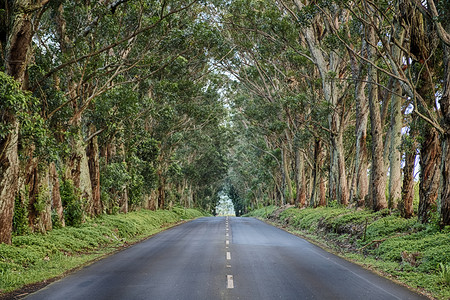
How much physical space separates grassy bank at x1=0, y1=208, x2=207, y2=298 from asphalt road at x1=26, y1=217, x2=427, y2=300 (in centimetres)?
71

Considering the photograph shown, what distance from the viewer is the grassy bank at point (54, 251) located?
9102 millimetres

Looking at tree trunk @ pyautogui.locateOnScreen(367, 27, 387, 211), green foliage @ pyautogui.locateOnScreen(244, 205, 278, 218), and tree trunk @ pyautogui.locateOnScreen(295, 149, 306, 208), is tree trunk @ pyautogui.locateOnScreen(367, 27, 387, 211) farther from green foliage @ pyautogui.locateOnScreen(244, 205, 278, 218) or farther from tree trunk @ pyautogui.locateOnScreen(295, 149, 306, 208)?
green foliage @ pyautogui.locateOnScreen(244, 205, 278, 218)

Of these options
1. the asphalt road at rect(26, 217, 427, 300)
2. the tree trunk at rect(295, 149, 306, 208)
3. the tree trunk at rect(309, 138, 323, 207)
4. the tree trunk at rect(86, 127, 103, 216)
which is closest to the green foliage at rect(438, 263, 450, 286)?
the asphalt road at rect(26, 217, 427, 300)

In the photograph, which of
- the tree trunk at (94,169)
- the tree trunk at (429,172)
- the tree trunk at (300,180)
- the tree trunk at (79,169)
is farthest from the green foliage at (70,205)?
the tree trunk at (300,180)

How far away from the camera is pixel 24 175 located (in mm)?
13336

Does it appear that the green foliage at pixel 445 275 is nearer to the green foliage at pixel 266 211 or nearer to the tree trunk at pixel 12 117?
the tree trunk at pixel 12 117

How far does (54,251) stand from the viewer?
12367 millimetres

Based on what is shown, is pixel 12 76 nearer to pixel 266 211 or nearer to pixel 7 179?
pixel 7 179

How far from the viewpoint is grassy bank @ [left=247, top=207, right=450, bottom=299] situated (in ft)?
28.4

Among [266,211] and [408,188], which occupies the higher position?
[408,188]

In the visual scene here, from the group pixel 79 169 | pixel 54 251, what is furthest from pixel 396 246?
pixel 79 169

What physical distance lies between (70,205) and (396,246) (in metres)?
13.2

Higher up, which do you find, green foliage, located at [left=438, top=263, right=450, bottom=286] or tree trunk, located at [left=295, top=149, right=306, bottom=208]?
tree trunk, located at [left=295, top=149, right=306, bottom=208]

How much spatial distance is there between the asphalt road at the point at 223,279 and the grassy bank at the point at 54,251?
2.33 ft
